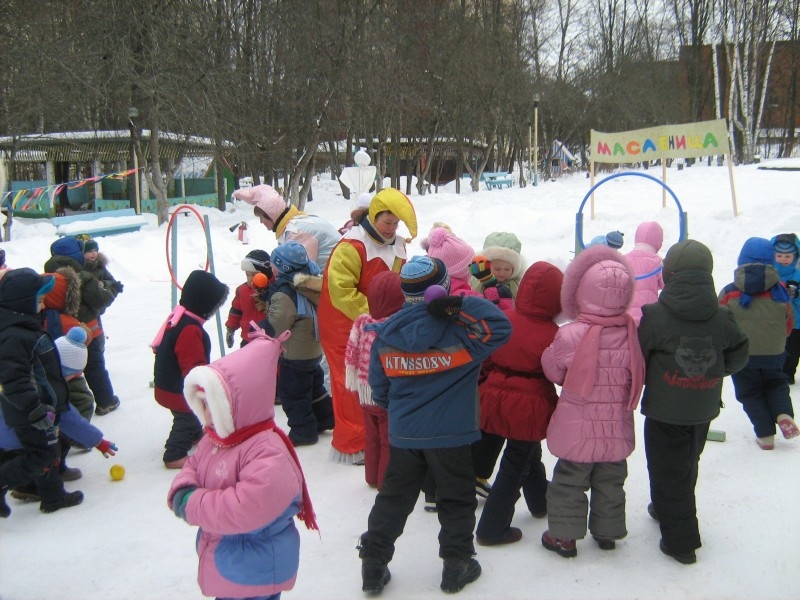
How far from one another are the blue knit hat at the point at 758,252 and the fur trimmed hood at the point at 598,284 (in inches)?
72.4

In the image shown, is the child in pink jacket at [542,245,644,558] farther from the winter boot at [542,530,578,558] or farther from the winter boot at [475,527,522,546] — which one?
the winter boot at [475,527,522,546]

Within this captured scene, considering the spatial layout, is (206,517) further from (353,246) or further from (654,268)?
(654,268)

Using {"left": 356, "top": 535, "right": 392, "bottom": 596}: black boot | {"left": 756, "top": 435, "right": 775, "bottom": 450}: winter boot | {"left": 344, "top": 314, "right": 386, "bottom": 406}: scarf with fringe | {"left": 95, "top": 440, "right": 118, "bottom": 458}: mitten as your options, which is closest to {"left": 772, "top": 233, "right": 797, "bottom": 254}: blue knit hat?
{"left": 756, "top": 435, "right": 775, "bottom": 450}: winter boot

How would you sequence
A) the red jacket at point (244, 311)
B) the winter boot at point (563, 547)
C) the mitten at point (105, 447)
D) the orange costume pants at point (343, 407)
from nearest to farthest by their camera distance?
the winter boot at point (563, 547) → the mitten at point (105, 447) → the orange costume pants at point (343, 407) → the red jacket at point (244, 311)

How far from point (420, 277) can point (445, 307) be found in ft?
0.79

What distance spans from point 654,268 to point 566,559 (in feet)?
12.2

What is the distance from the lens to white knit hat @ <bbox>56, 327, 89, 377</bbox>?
4.91 m

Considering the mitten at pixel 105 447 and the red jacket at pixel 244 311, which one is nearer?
the mitten at pixel 105 447

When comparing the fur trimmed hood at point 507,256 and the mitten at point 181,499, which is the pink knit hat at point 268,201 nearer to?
the fur trimmed hood at point 507,256

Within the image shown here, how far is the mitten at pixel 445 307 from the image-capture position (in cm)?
324

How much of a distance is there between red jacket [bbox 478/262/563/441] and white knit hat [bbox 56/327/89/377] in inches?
115

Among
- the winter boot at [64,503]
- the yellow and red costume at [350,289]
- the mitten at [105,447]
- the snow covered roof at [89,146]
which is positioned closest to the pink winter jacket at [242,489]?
the yellow and red costume at [350,289]

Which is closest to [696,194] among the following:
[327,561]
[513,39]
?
[327,561]

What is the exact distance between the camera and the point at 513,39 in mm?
33875
